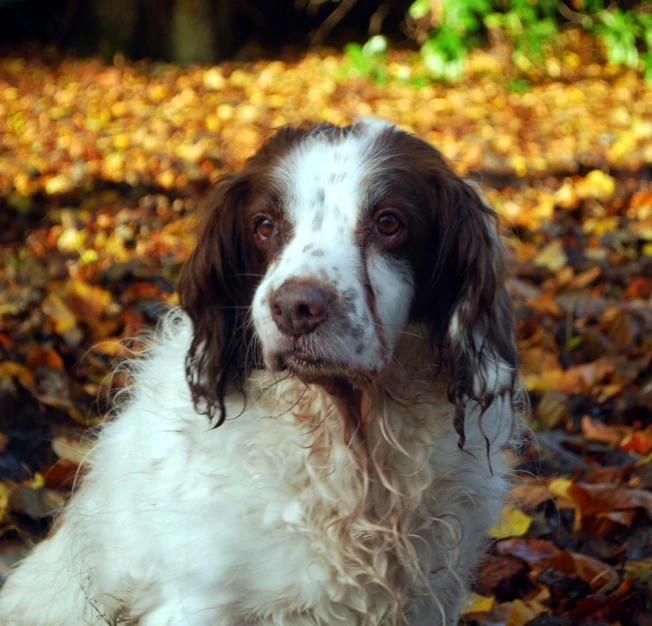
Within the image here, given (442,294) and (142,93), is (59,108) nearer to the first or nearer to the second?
(142,93)

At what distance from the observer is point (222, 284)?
267 cm

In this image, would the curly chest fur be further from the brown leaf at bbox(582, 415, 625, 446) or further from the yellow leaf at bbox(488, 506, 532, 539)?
the brown leaf at bbox(582, 415, 625, 446)

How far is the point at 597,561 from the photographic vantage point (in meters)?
3.27

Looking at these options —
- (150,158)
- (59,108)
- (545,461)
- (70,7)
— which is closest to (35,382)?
(545,461)

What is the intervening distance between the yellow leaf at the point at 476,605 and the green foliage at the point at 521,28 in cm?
824

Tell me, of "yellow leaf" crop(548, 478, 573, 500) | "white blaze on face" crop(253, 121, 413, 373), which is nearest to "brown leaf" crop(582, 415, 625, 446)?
"yellow leaf" crop(548, 478, 573, 500)

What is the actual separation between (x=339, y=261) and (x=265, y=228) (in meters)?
0.36

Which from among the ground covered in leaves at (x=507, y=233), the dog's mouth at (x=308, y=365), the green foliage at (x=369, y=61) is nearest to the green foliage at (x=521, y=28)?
the ground covered in leaves at (x=507, y=233)

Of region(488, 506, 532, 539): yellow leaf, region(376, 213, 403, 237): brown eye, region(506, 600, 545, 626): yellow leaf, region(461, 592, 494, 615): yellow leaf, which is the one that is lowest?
region(461, 592, 494, 615): yellow leaf

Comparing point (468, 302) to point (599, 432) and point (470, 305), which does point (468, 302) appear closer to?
point (470, 305)

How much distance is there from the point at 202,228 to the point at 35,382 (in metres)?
1.84

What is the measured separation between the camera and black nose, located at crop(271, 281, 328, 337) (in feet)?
7.04

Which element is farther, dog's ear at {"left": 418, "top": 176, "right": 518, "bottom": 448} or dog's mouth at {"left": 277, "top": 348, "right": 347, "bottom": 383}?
dog's ear at {"left": 418, "top": 176, "right": 518, "bottom": 448}

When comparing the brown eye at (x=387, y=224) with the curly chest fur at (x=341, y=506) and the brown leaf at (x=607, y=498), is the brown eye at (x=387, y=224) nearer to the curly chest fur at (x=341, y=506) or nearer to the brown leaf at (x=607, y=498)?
the curly chest fur at (x=341, y=506)
